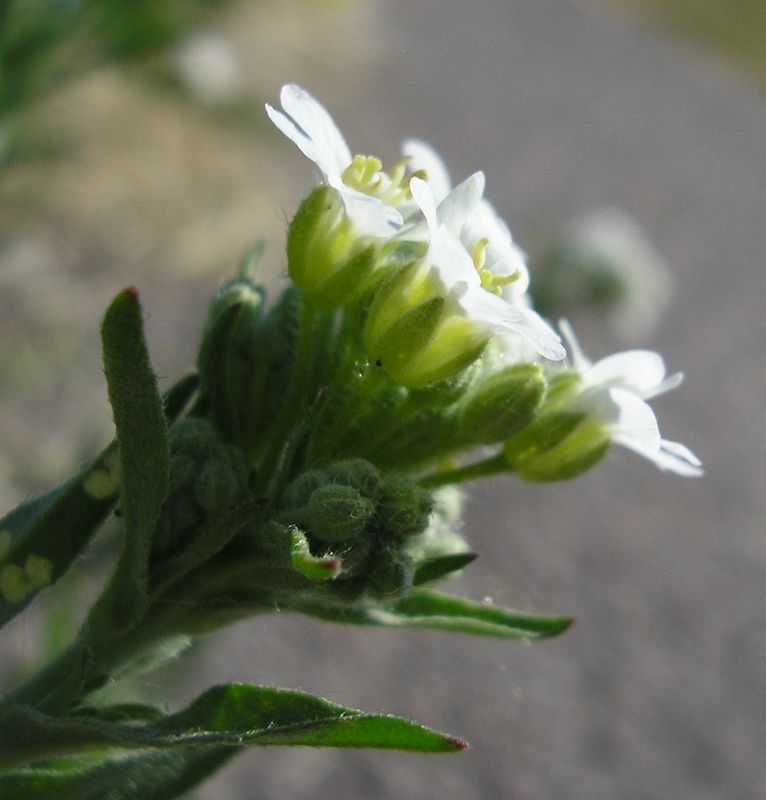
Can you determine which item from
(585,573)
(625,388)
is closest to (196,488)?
(625,388)

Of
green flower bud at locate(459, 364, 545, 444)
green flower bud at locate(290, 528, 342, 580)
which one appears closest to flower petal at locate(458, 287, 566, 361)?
green flower bud at locate(459, 364, 545, 444)

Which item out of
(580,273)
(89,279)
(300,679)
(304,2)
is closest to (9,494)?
(300,679)

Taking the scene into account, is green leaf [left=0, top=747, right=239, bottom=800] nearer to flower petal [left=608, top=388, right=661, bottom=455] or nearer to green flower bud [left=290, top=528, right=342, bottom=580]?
green flower bud [left=290, top=528, right=342, bottom=580]

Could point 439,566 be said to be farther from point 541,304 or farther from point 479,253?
point 541,304

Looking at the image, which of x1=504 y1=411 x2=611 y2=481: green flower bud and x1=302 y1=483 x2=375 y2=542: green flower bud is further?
x1=504 y1=411 x2=611 y2=481: green flower bud

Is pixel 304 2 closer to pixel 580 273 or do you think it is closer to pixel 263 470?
pixel 580 273

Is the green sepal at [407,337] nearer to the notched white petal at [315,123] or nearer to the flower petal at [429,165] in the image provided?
the notched white petal at [315,123]
